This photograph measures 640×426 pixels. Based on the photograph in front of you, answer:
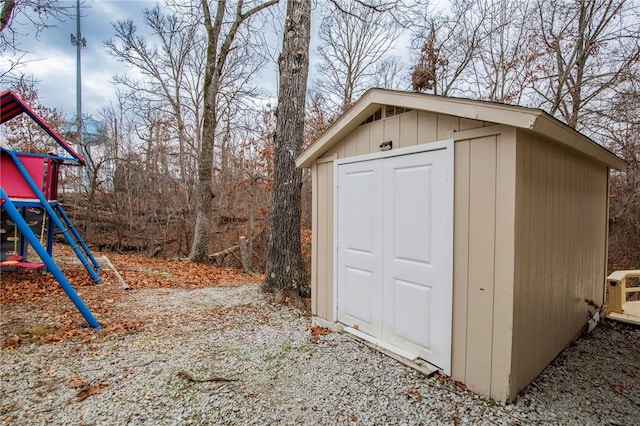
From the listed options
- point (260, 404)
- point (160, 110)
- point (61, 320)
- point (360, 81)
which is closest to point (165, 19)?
point (160, 110)

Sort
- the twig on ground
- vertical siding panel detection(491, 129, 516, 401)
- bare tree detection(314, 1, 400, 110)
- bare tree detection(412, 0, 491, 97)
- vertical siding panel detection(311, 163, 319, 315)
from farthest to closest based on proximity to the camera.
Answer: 1. bare tree detection(314, 1, 400, 110)
2. bare tree detection(412, 0, 491, 97)
3. vertical siding panel detection(311, 163, 319, 315)
4. the twig on ground
5. vertical siding panel detection(491, 129, 516, 401)

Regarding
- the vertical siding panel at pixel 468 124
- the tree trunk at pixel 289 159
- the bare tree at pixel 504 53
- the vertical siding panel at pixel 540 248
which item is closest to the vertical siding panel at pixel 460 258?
the vertical siding panel at pixel 468 124

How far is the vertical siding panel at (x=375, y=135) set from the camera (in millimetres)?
3117

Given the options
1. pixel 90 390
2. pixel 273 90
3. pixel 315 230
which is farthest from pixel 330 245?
pixel 273 90

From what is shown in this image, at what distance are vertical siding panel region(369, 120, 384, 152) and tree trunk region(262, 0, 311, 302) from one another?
180 cm

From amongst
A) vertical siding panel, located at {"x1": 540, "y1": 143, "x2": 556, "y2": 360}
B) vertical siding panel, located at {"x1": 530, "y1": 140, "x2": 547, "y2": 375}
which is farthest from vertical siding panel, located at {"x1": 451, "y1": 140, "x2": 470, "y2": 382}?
vertical siding panel, located at {"x1": 540, "y1": 143, "x2": 556, "y2": 360}

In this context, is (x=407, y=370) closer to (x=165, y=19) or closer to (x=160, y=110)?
(x=160, y=110)

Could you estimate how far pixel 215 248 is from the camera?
10609 millimetres

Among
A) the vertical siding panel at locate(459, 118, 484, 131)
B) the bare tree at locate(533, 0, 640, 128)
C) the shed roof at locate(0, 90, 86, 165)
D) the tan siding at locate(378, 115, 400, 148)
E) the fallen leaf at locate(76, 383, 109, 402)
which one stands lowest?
the fallen leaf at locate(76, 383, 109, 402)

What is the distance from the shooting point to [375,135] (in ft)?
10.4

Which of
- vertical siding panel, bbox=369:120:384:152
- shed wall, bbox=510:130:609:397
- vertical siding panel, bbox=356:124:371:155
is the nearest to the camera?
shed wall, bbox=510:130:609:397

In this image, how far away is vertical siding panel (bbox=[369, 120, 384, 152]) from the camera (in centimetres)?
312

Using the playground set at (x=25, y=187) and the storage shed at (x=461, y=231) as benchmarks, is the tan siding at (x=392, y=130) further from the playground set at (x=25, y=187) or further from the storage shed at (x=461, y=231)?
the playground set at (x=25, y=187)

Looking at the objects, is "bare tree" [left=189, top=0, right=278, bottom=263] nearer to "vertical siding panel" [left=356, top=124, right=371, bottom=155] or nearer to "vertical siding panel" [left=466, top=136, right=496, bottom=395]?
"vertical siding panel" [left=356, top=124, right=371, bottom=155]
